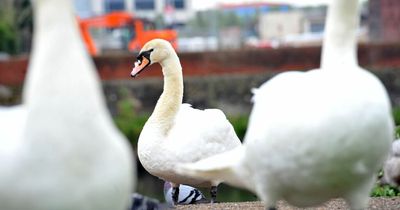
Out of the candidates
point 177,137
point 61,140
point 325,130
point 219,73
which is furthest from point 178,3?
point 61,140

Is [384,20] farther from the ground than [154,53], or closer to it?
closer to it

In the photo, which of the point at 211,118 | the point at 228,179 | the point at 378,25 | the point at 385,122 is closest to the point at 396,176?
the point at 211,118

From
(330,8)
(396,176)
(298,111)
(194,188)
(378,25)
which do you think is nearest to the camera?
(298,111)

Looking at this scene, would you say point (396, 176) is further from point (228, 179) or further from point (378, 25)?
point (378, 25)

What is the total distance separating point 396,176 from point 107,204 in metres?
4.58

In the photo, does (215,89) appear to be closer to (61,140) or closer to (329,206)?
(329,206)

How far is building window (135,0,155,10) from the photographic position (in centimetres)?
9112

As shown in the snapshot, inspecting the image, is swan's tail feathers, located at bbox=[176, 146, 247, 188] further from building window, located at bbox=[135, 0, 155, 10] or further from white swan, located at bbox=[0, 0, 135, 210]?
building window, located at bbox=[135, 0, 155, 10]

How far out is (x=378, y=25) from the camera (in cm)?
4041

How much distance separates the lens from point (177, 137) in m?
8.23

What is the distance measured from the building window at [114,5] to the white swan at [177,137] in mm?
80369

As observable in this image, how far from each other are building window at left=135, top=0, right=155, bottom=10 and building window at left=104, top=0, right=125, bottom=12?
4.12ft

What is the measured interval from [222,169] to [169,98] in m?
3.31

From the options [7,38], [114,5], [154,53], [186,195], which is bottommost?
[114,5]
